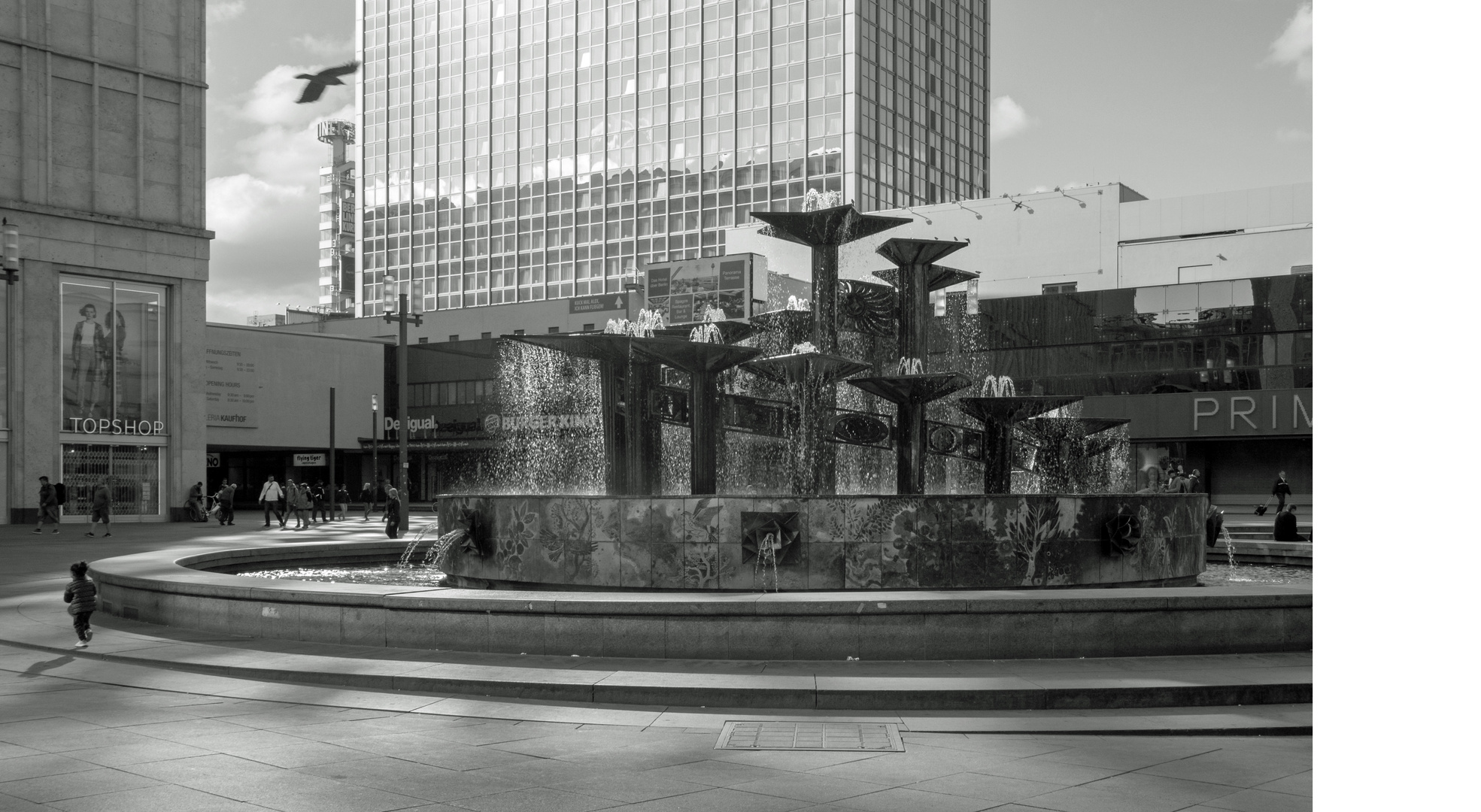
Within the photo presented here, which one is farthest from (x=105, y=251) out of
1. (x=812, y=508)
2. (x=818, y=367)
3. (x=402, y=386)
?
(x=812, y=508)

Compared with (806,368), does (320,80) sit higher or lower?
higher

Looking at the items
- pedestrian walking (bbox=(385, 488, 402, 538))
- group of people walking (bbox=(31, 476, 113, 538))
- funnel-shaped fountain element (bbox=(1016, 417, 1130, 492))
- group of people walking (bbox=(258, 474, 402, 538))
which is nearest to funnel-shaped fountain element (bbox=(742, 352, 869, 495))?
funnel-shaped fountain element (bbox=(1016, 417, 1130, 492))

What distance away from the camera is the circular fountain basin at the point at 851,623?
35.1 feet

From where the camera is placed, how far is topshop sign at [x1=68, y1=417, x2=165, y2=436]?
39.7 metres

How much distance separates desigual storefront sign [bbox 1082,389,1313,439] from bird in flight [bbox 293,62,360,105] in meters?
35.2

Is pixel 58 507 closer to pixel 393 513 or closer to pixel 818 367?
pixel 393 513

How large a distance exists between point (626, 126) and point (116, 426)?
60.5m

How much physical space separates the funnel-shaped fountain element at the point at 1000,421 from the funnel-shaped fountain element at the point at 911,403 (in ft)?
1.36

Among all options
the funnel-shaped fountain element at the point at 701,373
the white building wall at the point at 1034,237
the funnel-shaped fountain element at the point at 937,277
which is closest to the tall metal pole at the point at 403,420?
the funnel-shaped fountain element at the point at 937,277

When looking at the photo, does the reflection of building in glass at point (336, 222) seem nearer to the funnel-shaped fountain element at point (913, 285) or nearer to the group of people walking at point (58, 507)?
the group of people walking at point (58, 507)

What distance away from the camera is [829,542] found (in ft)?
45.1

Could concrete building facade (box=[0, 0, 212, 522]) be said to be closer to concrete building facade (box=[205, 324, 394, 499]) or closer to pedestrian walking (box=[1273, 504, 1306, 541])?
concrete building facade (box=[205, 324, 394, 499])
